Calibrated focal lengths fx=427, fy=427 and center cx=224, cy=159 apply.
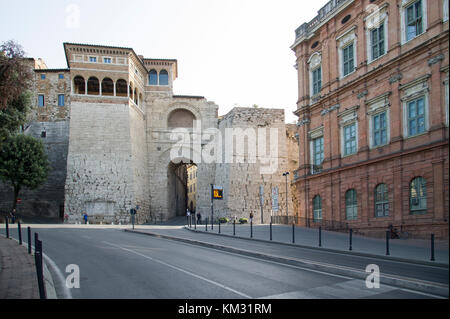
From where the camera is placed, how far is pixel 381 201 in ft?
80.2

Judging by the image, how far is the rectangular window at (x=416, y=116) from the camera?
21922 mm

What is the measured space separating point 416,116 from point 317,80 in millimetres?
10570

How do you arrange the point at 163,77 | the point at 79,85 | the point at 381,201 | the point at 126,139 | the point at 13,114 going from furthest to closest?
the point at 163,77 < the point at 79,85 < the point at 126,139 < the point at 13,114 < the point at 381,201

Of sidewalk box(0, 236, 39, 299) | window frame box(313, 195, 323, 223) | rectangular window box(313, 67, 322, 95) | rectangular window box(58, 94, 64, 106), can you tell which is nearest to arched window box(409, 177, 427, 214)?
window frame box(313, 195, 323, 223)

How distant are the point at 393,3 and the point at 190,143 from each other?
110 ft

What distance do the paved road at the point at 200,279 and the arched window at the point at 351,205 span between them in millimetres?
13667

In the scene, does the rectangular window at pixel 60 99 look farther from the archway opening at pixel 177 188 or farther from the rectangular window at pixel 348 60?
the rectangular window at pixel 348 60

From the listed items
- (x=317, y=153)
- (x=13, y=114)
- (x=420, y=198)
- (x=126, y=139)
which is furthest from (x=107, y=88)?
(x=420, y=198)

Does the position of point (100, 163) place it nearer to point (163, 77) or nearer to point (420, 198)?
point (163, 77)

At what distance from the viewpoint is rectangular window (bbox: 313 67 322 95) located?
3144 centimetres

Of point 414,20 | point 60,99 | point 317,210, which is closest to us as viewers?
point 414,20

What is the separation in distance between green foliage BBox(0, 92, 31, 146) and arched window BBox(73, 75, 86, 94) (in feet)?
56.6

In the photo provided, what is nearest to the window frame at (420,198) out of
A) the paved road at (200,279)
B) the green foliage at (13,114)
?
the paved road at (200,279)
